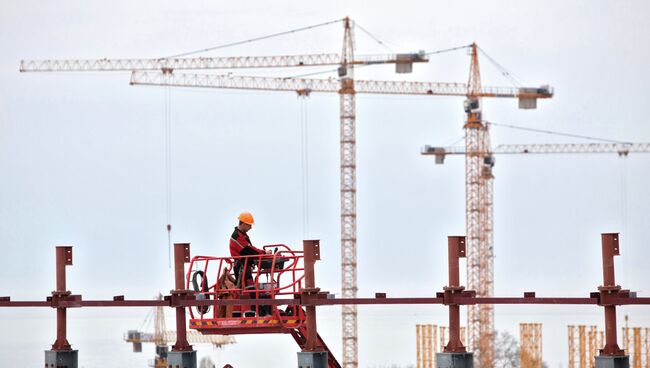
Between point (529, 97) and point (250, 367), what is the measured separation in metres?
44.0

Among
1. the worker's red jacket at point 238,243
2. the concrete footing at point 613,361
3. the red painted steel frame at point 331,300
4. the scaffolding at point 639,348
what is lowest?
the scaffolding at point 639,348

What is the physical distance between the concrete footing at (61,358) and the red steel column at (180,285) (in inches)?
90.9

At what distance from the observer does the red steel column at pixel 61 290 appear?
27594 millimetres

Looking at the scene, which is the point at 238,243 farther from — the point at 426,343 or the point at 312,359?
the point at 426,343

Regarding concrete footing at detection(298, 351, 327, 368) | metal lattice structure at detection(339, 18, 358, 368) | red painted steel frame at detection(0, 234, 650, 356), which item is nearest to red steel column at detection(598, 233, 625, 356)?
red painted steel frame at detection(0, 234, 650, 356)

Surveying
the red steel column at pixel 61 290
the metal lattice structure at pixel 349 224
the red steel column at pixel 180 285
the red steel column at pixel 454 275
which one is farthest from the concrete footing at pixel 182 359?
the metal lattice structure at pixel 349 224

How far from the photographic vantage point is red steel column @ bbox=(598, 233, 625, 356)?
23500 millimetres

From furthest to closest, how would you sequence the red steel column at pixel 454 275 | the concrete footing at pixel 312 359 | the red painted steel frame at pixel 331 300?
1. the concrete footing at pixel 312 359
2. the red steel column at pixel 454 275
3. the red painted steel frame at pixel 331 300

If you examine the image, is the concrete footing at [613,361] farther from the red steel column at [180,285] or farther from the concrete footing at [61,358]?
the concrete footing at [61,358]

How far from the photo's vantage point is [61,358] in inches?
1104

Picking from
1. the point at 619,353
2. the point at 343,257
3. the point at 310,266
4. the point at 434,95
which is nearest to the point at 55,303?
the point at 310,266

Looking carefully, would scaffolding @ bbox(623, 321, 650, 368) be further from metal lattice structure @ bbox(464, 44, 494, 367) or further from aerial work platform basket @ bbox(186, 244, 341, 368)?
aerial work platform basket @ bbox(186, 244, 341, 368)

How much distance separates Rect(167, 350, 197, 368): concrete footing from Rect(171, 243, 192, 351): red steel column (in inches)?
3.4

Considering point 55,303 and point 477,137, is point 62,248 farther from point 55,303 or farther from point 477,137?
point 477,137
